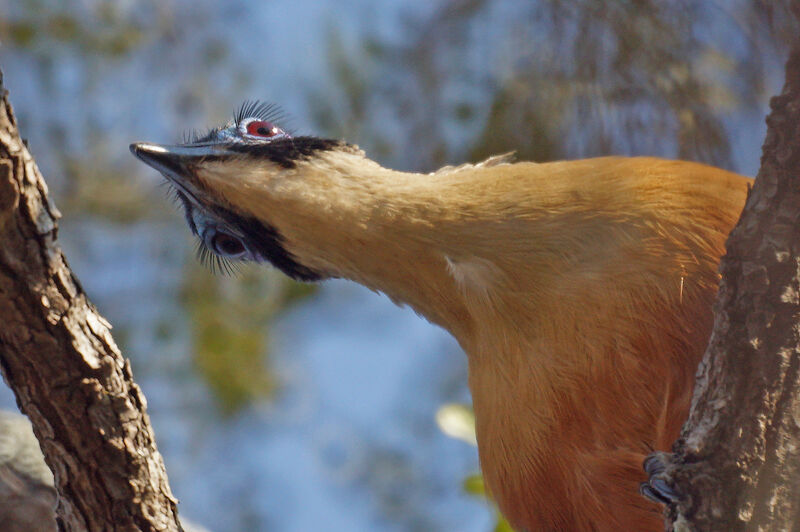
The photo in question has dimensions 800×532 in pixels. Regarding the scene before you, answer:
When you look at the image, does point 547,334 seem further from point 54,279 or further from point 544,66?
point 544,66

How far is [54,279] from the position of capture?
2137 millimetres

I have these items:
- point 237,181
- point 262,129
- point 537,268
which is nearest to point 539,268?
point 537,268

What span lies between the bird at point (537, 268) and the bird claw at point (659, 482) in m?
0.29

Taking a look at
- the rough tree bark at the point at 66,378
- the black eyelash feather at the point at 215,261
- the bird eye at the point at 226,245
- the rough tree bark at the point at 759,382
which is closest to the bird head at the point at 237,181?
the bird eye at the point at 226,245

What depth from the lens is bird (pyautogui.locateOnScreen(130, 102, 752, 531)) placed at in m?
2.38

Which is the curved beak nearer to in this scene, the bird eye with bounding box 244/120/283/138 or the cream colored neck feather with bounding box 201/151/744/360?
the cream colored neck feather with bounding box 201/151/744/360

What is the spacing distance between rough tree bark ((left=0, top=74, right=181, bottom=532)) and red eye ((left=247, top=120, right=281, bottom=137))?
0.85m

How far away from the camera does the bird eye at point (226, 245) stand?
2.79 m

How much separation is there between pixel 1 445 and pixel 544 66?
2.74 m

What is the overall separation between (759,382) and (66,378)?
1.52m

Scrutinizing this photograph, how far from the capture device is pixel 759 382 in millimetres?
1891

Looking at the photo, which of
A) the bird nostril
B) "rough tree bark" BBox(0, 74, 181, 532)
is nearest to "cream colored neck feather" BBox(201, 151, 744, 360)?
the bird nostril

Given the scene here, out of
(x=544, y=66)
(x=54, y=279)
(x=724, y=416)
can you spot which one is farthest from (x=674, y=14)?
(x=54, y=279)

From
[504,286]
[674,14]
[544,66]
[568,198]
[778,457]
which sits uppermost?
[544,66]
